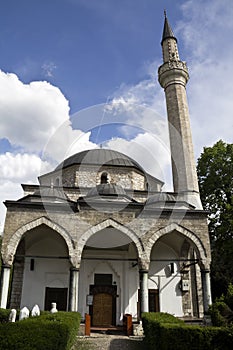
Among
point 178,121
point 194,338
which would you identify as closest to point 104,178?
point 178,121

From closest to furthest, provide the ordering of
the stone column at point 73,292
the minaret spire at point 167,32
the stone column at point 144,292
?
the stone column at point 73,292 < the stone column at point 144,292 < the minaret spire at point 167,32

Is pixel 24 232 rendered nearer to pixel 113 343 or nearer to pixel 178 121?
pixel 113 343

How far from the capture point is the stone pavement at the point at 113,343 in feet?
25.9

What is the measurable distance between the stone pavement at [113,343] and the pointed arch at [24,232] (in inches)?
102

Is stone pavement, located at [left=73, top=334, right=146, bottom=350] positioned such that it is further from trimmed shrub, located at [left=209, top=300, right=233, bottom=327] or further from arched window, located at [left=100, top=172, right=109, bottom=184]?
arched window, located at [left=100, top=172, right=109, bottom=184]

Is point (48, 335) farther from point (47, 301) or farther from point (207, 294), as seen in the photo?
point (47, 301)

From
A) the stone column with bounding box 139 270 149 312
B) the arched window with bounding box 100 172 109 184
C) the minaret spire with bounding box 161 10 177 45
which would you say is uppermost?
the minaret spire with bounding box 161 10 177 45

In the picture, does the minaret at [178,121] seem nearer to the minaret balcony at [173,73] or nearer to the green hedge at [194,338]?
the minaret balcony at [173,73]

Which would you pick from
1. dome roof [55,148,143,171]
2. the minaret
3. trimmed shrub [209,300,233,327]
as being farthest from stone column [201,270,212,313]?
dome roof [55,148,143,171]

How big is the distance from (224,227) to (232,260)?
1740 millimetres

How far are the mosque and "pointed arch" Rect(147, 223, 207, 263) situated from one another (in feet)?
0.11

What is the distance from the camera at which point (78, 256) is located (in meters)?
10.2

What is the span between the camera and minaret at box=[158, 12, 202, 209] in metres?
14.6

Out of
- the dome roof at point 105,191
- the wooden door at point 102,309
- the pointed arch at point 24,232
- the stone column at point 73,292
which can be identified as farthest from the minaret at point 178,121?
the stone column at point 73,292
